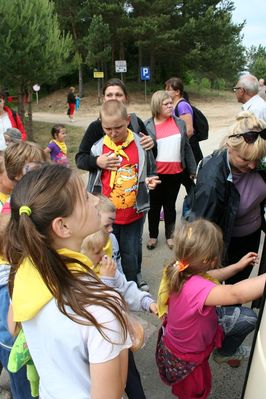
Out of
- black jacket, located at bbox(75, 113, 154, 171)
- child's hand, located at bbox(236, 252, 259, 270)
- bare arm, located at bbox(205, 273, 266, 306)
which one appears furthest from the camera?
black jacket, located at bbox(75, 113, 154, 171)

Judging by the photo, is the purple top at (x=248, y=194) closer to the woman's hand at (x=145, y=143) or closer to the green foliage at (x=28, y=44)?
the woman's hand at (x=145, y=143)

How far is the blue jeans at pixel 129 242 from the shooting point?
10.3 feet

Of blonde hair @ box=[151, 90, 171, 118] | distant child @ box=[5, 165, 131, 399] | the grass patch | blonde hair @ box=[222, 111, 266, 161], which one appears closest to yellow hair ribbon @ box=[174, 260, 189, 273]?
distant child @ box=[5, 165, 131, 399]

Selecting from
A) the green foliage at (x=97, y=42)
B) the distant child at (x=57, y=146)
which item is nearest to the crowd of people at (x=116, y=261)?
the distant child at (x=57, y=146)

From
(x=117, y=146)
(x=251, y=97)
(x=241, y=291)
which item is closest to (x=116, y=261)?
(x=117, y=146)

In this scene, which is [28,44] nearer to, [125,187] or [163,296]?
[125,187]

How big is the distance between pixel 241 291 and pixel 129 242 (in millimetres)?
1718

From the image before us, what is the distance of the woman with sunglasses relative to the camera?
6.89 feet

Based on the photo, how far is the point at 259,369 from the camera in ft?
3.96

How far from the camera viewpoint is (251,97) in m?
4.82

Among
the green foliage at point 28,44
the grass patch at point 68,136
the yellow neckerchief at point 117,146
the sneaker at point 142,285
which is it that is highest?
the green foliage at point 28,44

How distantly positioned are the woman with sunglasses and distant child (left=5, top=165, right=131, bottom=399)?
3.42 ft

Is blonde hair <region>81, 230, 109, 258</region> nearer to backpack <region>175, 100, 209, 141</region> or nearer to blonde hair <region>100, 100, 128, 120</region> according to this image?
blonde hair <region>100, 100, 128, 120</region>

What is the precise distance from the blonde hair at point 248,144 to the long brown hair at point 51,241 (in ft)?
3.91
